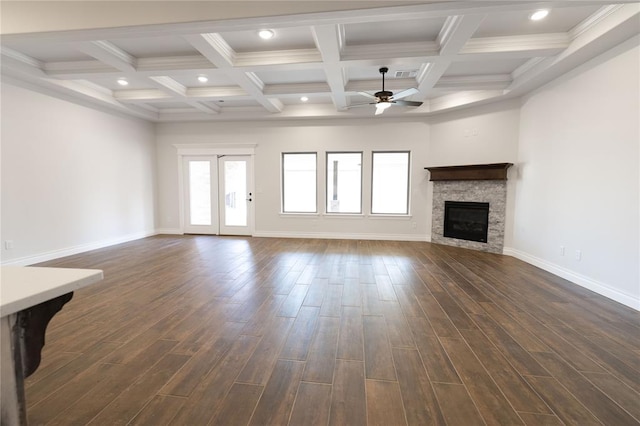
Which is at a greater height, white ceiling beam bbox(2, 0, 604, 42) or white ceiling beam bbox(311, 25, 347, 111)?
white ceiling beam bbox(311, 25, 347, 111)

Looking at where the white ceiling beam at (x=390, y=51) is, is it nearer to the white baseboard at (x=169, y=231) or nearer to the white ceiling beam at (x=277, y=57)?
the white ceiling beam at (x=277, y=57)

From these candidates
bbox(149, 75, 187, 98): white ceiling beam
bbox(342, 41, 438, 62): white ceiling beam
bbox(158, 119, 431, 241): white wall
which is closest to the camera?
bbox(342, 41, 438, 62): white ceiling beam

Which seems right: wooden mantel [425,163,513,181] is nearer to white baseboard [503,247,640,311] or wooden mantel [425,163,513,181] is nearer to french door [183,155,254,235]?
white baseboard [503,247,640,311]

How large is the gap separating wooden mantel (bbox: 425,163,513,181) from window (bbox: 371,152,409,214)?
0.63 meters

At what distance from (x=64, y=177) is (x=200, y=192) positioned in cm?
275

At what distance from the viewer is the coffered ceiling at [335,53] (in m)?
2.81

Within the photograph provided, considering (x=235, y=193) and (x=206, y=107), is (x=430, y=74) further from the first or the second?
(x=235, y=193)

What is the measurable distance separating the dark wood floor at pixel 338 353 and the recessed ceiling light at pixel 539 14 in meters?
3.14

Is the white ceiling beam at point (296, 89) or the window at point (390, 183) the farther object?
the window at point (390, 183)

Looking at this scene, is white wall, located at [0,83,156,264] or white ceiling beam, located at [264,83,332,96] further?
Answer: white ceiling beam, located at [264,83,332,96]

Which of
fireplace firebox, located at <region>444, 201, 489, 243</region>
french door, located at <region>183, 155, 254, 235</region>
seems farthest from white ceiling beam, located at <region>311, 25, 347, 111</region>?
fireplace firebox, located at <region>444, 201, 489, 243</region>

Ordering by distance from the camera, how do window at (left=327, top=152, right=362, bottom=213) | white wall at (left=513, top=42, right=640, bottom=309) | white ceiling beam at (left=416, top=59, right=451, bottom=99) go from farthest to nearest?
window at (left=327, top=152, right=362, bottom=213), white ceiling beam at (left=416, top=59, right=451, bottom=99), white wall at (left=513, top=42, right=640, bottom=309)

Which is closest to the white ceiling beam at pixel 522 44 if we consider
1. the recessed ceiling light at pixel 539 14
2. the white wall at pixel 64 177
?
the recessed ceiling light at pixel 539 14

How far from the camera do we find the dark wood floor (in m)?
1.63
